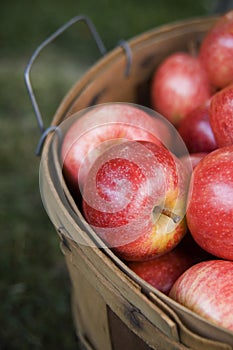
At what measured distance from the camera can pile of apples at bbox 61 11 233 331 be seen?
852mm

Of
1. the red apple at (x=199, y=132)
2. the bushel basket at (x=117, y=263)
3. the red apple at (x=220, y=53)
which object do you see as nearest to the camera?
the bushel basket at (x=117, y=263)

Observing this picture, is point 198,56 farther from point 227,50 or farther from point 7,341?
point 7,341

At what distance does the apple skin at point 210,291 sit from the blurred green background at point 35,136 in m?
0.58

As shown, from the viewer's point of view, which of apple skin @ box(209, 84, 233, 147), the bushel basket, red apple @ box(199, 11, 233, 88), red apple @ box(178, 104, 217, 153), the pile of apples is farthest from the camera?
red apple @ box(199, 11, 233, 88)

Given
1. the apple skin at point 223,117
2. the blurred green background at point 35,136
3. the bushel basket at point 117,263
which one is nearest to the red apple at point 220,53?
the bushel basket at point 117,263

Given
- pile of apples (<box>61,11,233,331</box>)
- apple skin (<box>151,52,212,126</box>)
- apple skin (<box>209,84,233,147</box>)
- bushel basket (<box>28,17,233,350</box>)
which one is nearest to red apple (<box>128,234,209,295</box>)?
pile of apples (<box>61,11,233,331</box>)

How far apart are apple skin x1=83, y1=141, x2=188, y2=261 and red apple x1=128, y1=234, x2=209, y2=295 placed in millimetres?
45

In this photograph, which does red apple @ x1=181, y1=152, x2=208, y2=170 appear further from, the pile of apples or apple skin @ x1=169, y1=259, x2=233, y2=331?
apple skin @ x1=169, y1=259, x2=233, y2=331

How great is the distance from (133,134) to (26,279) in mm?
806

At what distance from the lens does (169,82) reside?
1.33 metres

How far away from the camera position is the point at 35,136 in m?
2.27

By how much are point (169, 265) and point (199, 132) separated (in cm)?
36

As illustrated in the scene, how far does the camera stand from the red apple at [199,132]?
1.17 metres

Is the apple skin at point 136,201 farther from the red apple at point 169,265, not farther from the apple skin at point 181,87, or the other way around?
the apple skin at point 181,87
